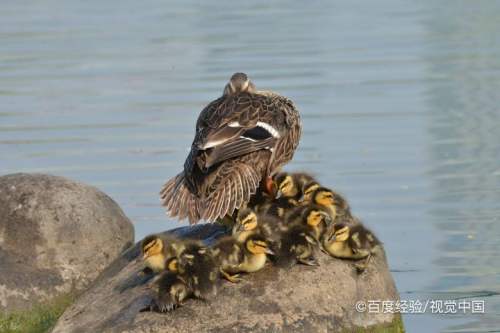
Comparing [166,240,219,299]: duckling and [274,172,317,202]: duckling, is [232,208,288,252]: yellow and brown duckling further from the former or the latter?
[274,172,317,202]: duckling

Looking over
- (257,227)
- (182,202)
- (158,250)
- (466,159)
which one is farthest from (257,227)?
(466,159)

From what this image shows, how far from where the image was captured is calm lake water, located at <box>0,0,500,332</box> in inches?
450

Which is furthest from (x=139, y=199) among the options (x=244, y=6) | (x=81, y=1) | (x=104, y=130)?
(x=81, y=1)

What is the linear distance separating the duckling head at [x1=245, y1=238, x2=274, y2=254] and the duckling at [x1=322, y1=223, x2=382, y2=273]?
1.83 ft

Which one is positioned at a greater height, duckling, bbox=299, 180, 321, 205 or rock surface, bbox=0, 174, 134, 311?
duckling, bbox=299, 180, 321, 205

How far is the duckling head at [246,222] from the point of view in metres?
7.84

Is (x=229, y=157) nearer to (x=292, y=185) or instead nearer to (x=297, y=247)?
(x=292, y=185)

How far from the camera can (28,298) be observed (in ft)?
29.6

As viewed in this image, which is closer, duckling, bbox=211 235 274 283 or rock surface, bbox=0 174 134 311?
duckling, bbox=211 235 274 283

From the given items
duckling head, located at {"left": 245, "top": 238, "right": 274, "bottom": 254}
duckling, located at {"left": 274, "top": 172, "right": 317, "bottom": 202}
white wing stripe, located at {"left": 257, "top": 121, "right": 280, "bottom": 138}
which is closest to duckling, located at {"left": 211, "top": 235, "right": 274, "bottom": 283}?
duckling head, located at {"left": 245, "top": 238, "right": 274, "bottom": 254}

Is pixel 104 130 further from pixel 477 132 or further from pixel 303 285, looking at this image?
pixel 303 285

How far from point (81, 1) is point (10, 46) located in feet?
19.0

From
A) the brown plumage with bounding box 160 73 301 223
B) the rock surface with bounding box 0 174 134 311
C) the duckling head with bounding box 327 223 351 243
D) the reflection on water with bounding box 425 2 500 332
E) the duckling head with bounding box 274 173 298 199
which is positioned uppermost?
the brown plumage with bounding box 160 73 301 223

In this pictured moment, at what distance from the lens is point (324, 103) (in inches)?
636
